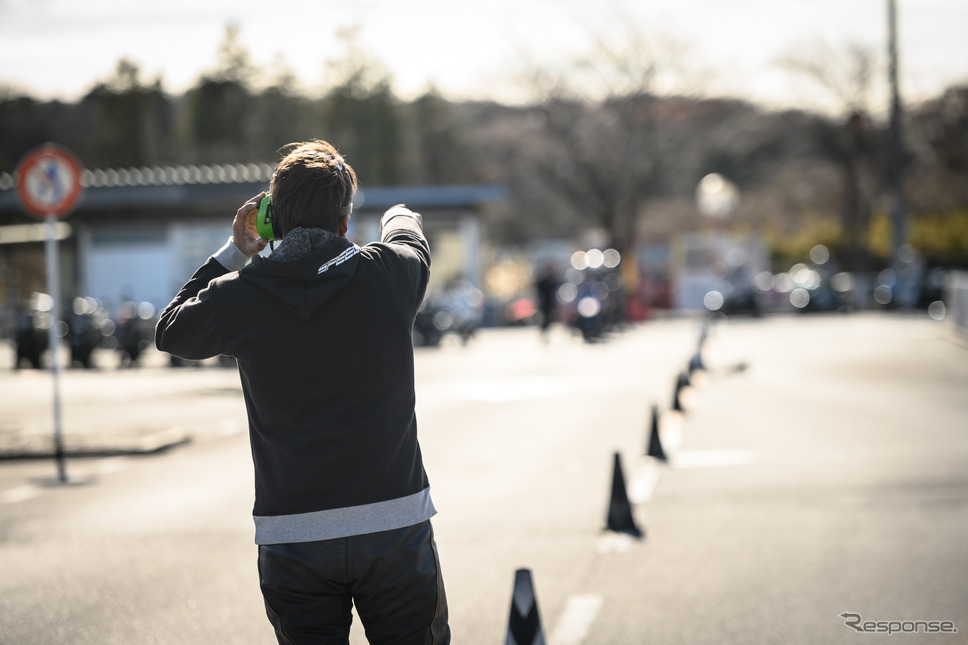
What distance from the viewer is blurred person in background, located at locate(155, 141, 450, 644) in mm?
2643

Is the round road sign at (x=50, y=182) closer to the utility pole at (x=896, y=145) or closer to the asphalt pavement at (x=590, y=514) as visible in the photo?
the asphalt pavement at (x=590, y=514)

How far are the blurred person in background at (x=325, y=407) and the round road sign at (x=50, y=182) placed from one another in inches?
361

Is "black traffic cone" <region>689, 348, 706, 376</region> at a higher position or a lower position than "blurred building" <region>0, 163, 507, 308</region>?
lower

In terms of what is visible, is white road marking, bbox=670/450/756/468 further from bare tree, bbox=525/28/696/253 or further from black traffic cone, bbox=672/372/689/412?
bare tree, bbox=525/28/696/253

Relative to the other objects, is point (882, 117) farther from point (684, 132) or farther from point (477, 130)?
point (477, 130)

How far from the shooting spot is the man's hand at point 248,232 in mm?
2883

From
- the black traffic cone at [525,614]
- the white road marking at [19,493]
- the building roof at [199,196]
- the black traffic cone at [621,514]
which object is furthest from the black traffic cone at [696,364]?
the building roof at [199,196]

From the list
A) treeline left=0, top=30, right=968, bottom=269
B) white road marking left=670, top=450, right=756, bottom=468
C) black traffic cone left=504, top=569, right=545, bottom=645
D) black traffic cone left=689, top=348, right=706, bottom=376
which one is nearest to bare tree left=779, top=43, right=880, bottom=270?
treeline left=0, top=30, right=968, bottom=269

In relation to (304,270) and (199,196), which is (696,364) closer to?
(304,270)

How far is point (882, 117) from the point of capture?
48656 millimetres

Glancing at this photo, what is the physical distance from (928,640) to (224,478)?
605cm

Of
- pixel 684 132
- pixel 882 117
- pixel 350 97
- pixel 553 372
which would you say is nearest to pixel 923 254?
pixel 882 117

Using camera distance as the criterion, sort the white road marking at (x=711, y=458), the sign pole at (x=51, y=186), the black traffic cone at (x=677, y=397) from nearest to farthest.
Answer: the white road marking at (x=711, y=458) < the sign pole at (x=51, y=186) < the black traffic cone at (x=677, y=397)

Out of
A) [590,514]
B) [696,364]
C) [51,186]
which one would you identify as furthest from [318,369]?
[696,364]
